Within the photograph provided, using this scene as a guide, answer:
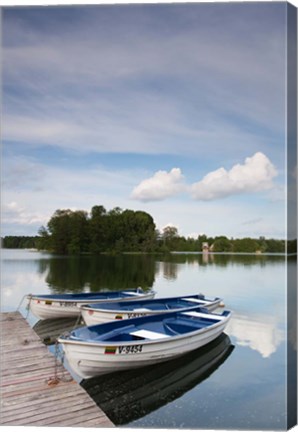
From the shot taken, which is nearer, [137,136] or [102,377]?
[102,377]

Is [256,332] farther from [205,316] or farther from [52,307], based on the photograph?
[52,307]

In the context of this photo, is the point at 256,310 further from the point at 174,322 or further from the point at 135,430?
the point at 135,430

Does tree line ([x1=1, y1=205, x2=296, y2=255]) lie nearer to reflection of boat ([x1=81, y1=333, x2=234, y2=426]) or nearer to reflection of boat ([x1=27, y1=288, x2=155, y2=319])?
reflection of boat ([x1=27, y1=288, x2=155, y2=319])

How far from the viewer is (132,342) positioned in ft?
10.3

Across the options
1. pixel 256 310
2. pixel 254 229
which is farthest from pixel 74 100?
pixel 256 310

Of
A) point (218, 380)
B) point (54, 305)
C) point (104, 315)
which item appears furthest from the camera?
point (54, 305)

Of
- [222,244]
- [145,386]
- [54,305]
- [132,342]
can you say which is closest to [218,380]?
[145,386]

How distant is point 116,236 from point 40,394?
647cm

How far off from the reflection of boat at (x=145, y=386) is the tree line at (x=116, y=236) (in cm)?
124

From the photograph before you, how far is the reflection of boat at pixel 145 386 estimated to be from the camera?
281 cm

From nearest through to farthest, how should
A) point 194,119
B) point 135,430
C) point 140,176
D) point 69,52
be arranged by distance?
point 135,430 < point 69,52 < point 194,119 < point 140,176

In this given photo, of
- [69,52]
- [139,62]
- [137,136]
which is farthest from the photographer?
[137,136]

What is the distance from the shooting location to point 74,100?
10.6 ft

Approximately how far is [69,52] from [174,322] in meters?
2.75
